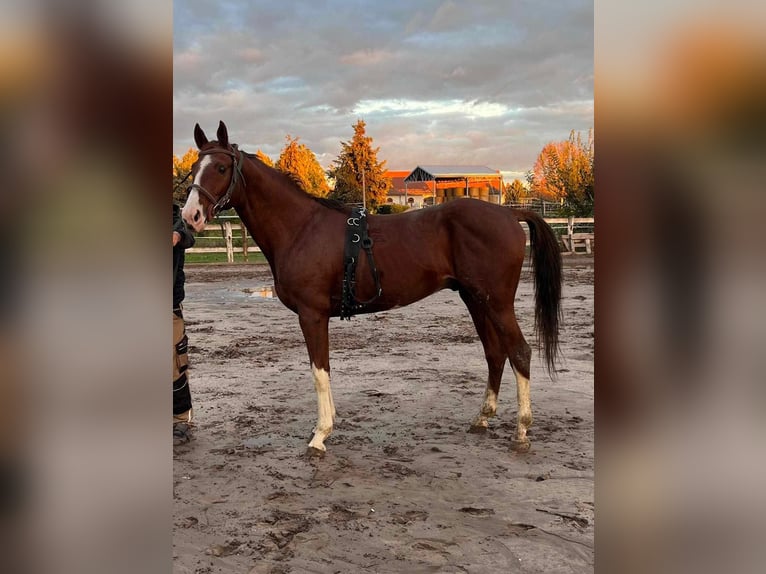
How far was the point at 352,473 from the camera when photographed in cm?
351

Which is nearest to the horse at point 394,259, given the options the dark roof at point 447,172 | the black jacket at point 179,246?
the black jacket at point 179,246

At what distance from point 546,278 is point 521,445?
49.6 inches

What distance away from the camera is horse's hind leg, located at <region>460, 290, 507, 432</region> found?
168 inches

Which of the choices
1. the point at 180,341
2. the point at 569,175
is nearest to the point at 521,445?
the point at 180,341

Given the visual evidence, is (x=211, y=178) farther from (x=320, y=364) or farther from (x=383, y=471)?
(x=383, y=471)

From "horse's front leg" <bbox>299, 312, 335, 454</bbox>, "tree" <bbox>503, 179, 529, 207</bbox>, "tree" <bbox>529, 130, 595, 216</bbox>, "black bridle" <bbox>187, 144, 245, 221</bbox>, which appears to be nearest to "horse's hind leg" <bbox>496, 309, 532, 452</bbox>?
"horse's front leg" <bbox>299, 312, 335, 454</bbox>

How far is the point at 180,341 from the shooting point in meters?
4.01

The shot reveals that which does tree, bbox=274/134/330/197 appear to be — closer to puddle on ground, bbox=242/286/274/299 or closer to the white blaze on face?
puddle on ground, bbox=242/286/274/299

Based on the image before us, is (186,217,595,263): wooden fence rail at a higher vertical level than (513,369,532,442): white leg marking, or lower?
higher

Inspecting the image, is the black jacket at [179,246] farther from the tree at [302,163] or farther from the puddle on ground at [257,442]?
the tree at [302,163]

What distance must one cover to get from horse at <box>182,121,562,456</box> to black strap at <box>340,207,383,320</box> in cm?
2
